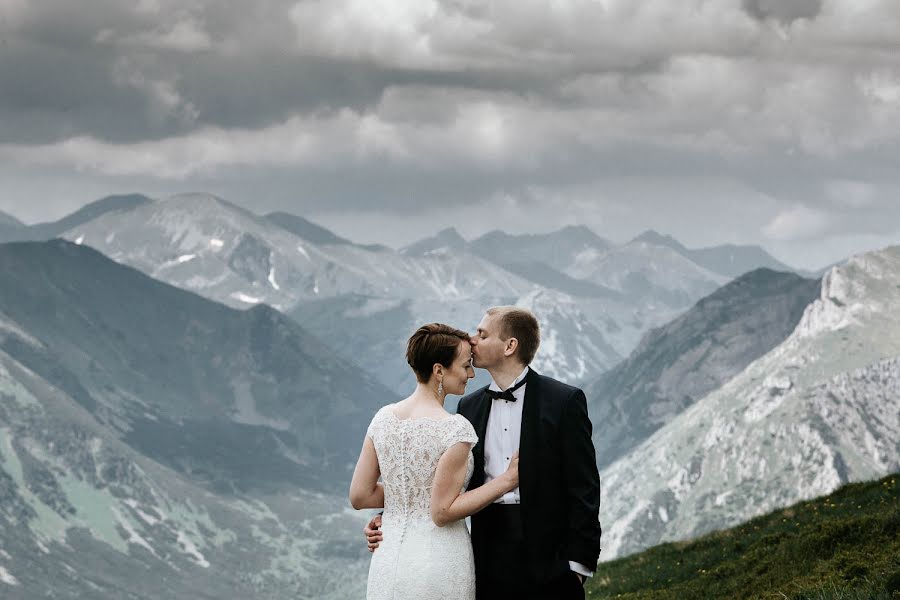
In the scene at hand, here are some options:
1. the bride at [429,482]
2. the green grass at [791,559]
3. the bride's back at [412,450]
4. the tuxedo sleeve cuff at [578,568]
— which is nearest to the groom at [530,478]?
the tuxedo sleeve cuff at [578,568]

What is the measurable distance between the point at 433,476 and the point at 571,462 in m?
1.95

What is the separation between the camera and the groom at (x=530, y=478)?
15445 millimetres

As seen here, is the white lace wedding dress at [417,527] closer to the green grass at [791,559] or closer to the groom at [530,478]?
the groom at [530,478]

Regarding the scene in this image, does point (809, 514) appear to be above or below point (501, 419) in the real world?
above

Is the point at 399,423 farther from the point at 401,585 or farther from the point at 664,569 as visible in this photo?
the point at 664,569

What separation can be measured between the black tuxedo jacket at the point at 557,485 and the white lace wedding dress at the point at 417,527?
88cm

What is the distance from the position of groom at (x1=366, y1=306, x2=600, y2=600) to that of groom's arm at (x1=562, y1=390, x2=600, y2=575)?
14mm

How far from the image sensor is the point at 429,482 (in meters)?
15.5

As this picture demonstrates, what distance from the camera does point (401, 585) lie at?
1530cm

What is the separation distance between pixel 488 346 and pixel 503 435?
1342 mm

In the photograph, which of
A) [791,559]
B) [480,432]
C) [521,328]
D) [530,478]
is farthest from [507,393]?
[791,559]

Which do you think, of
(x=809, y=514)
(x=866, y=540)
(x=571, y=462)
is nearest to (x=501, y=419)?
(x=571, y=462)

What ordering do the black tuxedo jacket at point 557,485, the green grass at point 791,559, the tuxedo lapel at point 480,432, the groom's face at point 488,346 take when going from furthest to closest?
the green grass at point 791,559 < the tuxedo lapel at point 480,432 < the groom's face at point 488,346 < the black tuxedo jacket at point 557,485

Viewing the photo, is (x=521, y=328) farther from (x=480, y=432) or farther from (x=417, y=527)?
(x=417, y=527)
